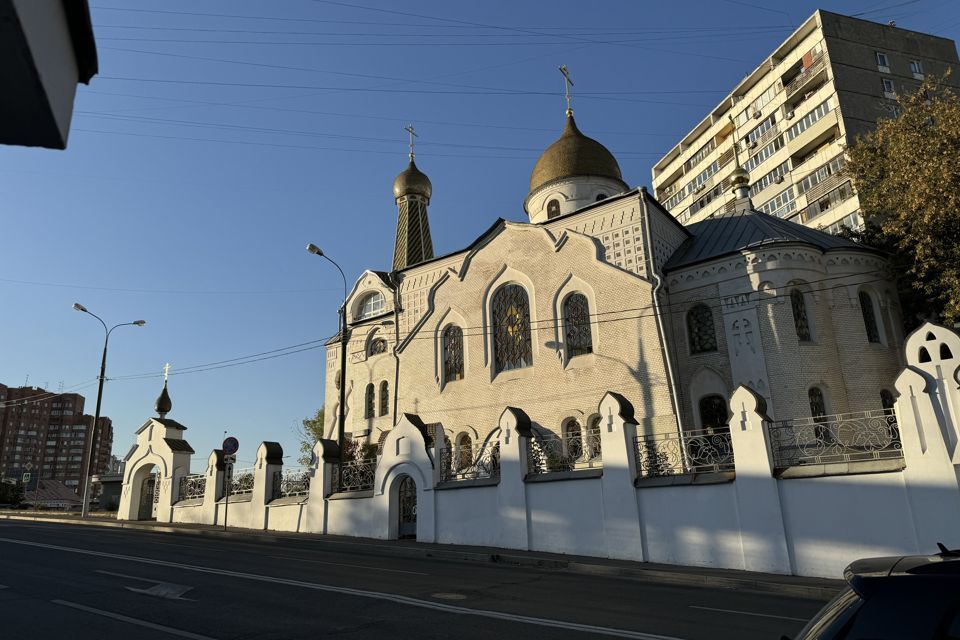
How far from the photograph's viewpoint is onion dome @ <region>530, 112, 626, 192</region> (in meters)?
28.5

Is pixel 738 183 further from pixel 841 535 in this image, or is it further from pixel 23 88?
pixel 23 88

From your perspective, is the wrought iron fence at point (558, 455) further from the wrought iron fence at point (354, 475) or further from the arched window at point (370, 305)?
the arched window at point (370, 305)

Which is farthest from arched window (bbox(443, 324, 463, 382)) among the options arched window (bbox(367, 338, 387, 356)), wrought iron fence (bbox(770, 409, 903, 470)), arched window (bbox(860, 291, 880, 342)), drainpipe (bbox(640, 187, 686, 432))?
wrought iron fence (bbox(770, 409, 903, 470))

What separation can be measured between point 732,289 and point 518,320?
7218mm

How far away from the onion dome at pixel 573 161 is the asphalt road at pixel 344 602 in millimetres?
20422

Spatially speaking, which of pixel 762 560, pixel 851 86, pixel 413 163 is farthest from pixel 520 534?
pixel 851 86

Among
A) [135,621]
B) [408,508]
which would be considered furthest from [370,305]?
[135,621]

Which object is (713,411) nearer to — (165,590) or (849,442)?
(849,442)

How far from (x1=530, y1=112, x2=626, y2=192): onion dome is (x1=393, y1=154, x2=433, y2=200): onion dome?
8.79 m

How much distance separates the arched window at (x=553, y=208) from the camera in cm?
2853

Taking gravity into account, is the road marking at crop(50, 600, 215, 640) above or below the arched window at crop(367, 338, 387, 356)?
below

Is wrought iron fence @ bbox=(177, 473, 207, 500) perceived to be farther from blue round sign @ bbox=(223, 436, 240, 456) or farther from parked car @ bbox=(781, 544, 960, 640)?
parked car @ bbox=(781, 544, 960, 640)

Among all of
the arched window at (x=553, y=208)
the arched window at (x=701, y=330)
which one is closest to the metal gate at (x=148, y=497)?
the arched window at (x=553, y=208)

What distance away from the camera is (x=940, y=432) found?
9.91 meters
